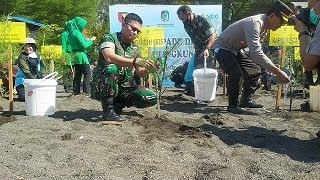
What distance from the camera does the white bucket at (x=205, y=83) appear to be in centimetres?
693

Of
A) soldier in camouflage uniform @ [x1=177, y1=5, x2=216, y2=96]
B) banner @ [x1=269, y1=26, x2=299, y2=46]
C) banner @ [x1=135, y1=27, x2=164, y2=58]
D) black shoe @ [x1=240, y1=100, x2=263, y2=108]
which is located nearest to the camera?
black shoe @ [x1=240, y1=100, x2=263, y2=108]

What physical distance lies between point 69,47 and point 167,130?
4789mm

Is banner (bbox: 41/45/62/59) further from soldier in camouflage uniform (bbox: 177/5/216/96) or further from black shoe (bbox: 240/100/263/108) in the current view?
black shoe (bbox: 240/100/263/108)

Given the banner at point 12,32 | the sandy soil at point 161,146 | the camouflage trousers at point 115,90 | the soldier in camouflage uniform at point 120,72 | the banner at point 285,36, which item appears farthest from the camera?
the banner at point 285,36

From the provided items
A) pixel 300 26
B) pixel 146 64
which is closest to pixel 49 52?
pixel 146 64

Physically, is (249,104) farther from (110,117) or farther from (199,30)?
(110,117)

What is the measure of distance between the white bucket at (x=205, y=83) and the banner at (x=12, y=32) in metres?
2.66

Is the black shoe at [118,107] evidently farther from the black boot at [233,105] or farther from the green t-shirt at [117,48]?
the black boot at [233,105]

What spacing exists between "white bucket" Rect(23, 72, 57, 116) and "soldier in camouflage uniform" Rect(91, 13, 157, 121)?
0.70 m

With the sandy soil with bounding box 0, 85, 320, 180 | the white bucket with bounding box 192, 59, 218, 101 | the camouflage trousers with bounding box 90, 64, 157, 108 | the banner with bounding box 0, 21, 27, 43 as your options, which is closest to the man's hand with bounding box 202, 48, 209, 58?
the white bucket with bounding box 192, 59, 218, 101

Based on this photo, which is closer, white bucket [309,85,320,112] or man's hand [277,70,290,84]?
man's hand [277,70,290,84]

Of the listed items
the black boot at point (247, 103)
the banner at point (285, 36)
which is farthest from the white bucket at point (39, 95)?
the banner at point (285, 36)

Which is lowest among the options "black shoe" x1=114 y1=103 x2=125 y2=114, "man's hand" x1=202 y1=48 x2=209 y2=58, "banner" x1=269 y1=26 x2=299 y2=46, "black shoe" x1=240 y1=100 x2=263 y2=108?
"black shoe" x1=240 y1=100 x2=263 y2=108

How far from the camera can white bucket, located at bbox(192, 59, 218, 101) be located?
693 cm
